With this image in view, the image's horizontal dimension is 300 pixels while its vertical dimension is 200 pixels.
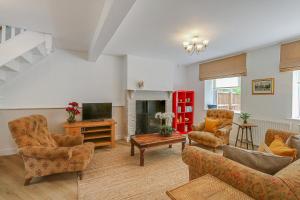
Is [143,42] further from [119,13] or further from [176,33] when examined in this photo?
[119,13]

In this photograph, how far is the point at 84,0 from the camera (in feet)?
6.66

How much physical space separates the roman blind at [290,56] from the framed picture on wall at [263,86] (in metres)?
0.37

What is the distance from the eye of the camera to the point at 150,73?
5.05m

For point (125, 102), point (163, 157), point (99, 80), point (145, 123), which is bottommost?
point (163, 157)

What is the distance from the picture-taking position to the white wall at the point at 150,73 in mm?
4723

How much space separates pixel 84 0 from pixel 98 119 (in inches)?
112

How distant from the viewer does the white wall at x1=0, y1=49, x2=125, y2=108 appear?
148 inches

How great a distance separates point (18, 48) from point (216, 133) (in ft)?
13.9

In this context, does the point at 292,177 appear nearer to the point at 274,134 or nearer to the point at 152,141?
the point at 274,134

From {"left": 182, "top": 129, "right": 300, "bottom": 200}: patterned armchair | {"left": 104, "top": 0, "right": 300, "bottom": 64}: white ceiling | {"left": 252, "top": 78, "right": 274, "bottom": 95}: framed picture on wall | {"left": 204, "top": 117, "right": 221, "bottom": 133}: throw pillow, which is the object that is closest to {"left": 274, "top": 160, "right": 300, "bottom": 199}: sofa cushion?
{"left": 182, "top": 129, "right": 300, "bottom": 200}: patterned armchair

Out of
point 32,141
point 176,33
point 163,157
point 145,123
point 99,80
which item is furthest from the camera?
point 145,123

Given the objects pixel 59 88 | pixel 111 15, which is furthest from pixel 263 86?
pixel 59 88

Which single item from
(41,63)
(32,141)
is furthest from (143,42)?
(32,141)

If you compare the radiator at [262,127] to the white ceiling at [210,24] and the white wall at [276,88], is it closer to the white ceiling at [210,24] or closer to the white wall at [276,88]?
the white wall at [276,88]
